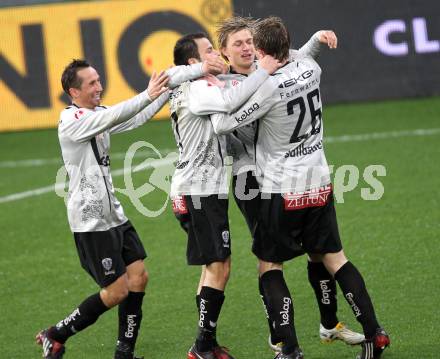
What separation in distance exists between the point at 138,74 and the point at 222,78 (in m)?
11.0

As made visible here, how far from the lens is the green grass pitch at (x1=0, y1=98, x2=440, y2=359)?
7.30 meters

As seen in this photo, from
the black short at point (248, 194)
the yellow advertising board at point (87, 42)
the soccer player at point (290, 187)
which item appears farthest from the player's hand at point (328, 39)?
the yellow advertising board at point (87, 42)

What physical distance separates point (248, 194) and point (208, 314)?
0.84 metres

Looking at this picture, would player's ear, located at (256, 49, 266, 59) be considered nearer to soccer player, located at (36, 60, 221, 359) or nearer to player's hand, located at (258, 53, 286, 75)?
player's hand, located at (258, 53, 286, 75)

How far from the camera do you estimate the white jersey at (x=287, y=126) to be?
629 cm

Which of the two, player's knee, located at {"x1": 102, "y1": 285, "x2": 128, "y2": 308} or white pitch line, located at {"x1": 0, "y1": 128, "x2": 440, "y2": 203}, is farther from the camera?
white pitch line, located at {"x1": 0, "y1": 128, "x2": 440, "y2": 203}

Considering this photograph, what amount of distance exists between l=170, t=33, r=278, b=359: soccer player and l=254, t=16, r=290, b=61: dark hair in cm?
44

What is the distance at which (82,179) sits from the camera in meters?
6.75

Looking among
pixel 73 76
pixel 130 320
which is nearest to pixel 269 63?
pixel 73 76

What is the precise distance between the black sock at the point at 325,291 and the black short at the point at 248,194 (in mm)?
577

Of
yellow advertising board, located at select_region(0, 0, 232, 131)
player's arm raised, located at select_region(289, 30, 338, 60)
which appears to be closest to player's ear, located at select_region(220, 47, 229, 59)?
player's arm raised, located at select_region(289, 30, 338, 60)

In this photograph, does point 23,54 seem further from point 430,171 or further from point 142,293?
point 142,293

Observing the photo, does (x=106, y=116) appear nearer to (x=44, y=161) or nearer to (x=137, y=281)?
(x=137, y=281)

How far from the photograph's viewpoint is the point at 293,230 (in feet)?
21.5
